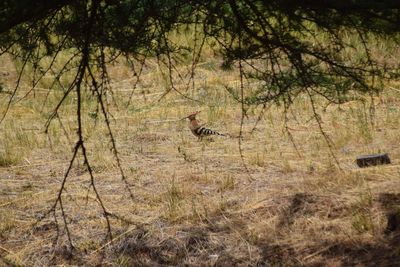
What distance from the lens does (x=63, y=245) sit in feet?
15.2

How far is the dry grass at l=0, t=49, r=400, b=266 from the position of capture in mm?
4371

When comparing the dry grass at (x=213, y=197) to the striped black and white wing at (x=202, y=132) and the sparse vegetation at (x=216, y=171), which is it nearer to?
the sparse vegetation at (x=216, y=171)

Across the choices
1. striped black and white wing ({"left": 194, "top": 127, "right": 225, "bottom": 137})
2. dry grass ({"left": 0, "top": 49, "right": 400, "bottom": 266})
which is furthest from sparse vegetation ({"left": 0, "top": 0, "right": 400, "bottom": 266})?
striped black and white wing ({"left": 194, "top": 127, "right": 225, "bottom": 137})

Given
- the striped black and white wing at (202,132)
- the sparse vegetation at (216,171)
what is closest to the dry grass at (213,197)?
the sparse vegetation at (216,171)

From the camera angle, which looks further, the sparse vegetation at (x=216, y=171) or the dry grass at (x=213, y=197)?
the dry grass at (x=213, y=197)

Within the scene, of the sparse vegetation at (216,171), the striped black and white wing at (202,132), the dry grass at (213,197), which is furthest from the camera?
the striped black and white wing at (202,132)

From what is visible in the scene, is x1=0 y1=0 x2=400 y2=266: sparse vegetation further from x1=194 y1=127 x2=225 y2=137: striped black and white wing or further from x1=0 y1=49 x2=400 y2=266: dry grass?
x1=194 y1=127 x2=225 y2=137: striped black and white wing

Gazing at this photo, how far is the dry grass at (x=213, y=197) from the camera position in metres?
4.37

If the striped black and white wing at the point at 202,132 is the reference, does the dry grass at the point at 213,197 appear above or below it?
below

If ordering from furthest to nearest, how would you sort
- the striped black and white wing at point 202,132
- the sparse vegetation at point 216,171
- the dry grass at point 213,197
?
the striped black and white wing at point 202,132 → the dry grass at point 213,197 → the sparse vegetation at point 216,171

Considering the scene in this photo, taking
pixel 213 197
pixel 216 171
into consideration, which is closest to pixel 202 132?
pixel 216 171

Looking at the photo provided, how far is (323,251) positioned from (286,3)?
1684 millimetres

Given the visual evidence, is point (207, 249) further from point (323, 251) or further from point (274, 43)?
point (274, 43)

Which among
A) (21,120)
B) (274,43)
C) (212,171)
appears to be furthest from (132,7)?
(21,120)
